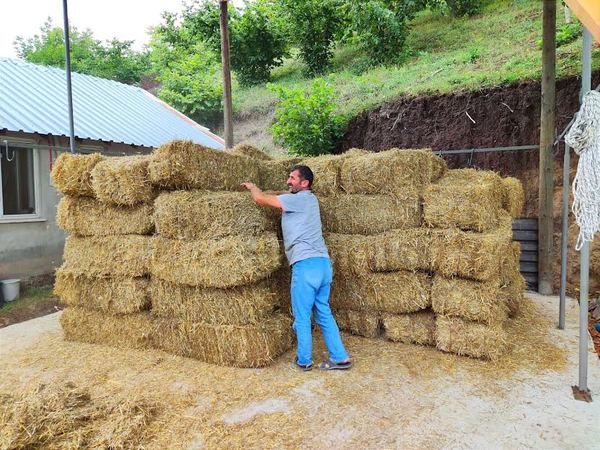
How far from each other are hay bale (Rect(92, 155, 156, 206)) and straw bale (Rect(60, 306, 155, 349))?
128cm

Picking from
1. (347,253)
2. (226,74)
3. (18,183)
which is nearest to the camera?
(347,253)

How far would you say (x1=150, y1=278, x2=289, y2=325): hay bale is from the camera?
413cm

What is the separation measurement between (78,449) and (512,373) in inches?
142

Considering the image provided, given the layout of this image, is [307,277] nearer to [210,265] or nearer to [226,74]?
[210,265]

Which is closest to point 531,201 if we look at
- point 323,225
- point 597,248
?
point 597,248

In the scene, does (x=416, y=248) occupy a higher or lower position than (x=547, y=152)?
lower

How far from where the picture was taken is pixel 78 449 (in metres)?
2.77

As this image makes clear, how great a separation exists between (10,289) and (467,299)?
22.8ft

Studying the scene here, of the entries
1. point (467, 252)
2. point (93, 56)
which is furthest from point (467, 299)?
point (93, 56)

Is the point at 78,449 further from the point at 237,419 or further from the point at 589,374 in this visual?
the point at 589,374

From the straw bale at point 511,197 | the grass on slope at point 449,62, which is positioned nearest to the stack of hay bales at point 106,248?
the straw bale at point 511,197

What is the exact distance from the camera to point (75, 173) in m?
4.75

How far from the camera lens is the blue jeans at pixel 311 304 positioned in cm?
402

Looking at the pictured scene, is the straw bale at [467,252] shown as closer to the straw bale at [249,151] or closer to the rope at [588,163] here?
the rope at [588,163]
